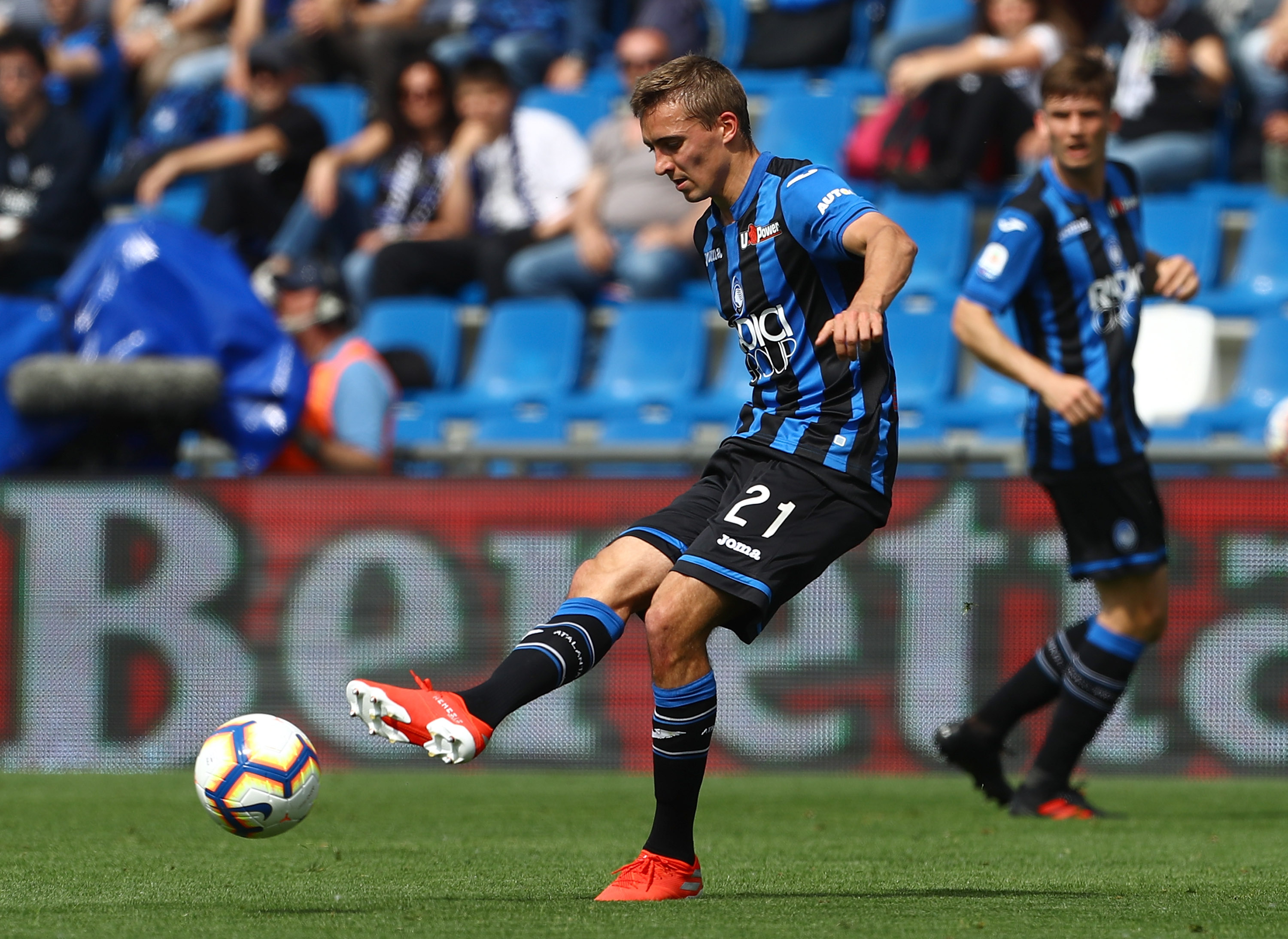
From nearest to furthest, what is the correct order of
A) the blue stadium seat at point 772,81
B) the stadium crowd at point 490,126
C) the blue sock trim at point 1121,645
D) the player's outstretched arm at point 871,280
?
the player's outstretched arm at point 871,280
the blue sock trim at point 1121,645
the stadium crowd at point 490,126
the blue stadium seat at point 772,81

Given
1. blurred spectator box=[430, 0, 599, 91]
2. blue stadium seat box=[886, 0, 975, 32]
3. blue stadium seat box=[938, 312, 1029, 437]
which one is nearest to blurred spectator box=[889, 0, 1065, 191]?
blue stadium seat box=[886, 0, 975, 32]

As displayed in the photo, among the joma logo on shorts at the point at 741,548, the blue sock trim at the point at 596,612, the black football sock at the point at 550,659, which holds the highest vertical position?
the joma logo on shorts at the point at 741,548

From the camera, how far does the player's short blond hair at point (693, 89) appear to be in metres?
4.36

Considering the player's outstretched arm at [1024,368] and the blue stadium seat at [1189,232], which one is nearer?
the player's outstretched arm at [1024,368]

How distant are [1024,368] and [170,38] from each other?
10144 mm

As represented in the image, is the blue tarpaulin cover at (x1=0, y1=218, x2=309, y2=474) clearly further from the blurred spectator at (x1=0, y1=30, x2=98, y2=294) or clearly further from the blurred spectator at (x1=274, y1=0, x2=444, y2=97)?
the blurred spectator at (x1=274, y1=0, x2=444, y2=97)

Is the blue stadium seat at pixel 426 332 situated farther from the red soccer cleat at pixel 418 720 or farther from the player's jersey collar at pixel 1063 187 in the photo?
the red soccer cleat at pixel 418 720

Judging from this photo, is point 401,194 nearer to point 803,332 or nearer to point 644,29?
point 644,29

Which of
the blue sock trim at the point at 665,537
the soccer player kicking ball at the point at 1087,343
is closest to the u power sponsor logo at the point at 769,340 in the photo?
the blue sock trim at the point at 665,537

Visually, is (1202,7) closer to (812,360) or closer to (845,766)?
(845,766)

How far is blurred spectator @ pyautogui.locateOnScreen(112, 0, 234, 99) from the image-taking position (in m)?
13.9

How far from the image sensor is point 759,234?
4473 mm

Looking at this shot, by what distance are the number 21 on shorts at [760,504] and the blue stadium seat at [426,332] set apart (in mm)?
6805

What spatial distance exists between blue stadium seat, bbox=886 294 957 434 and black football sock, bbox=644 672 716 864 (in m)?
5.42
